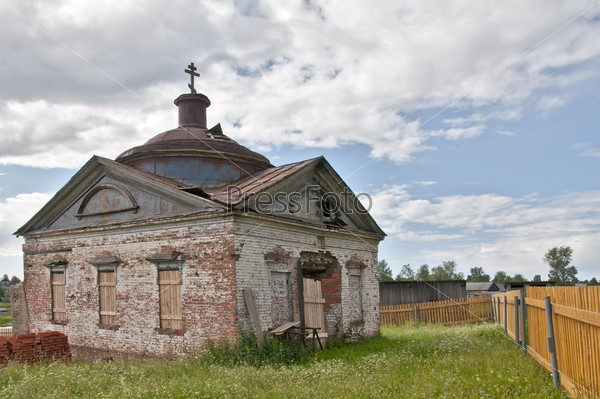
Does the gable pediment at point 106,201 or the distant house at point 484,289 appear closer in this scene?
the gable pediment at point 106,201

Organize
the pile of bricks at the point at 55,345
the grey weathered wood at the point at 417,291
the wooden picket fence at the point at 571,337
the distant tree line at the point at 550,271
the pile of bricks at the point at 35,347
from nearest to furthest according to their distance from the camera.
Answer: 1. the wooden picket fence at the point at 571,337
2. the pile of bricks at the point at 35,347
3. the pile of bricks at the point at 55,345
4. the grey weathered wood at the point at 417,291
5. the distant tree line at the point at 550,271

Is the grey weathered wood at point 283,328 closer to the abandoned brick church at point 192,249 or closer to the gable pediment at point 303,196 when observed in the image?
the abandoned brick church at point 192,249

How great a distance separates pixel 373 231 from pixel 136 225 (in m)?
7.82

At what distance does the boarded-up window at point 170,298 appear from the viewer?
428 inches

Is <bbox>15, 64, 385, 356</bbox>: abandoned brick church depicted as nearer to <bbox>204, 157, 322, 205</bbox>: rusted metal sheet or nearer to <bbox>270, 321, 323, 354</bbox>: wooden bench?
<bbox>204, 157, 322, 205</bbox>: rusted metal sheet

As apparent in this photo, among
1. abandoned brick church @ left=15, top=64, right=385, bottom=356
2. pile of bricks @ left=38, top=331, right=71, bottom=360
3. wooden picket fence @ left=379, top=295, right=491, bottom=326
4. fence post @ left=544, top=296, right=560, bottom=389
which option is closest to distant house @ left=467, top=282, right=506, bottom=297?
wooden picket fence @ left=379, top=295, right=491, bottom=326

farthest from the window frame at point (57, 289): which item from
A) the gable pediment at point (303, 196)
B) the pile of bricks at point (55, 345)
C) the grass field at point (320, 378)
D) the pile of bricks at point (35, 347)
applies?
the gable pediment at point (303, 196)

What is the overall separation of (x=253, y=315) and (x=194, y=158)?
5267mm

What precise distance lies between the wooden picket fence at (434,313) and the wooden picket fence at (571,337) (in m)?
12.8

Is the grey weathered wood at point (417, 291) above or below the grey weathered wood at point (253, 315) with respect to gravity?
below

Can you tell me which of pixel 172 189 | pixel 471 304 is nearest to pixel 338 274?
pixel 172 189

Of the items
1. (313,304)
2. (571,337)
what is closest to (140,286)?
(313,304)

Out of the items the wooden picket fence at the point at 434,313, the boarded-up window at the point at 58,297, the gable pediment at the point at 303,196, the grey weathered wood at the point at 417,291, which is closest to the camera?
the gable pediment at the point at 303,196

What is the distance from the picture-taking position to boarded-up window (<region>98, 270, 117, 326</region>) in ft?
39.9
